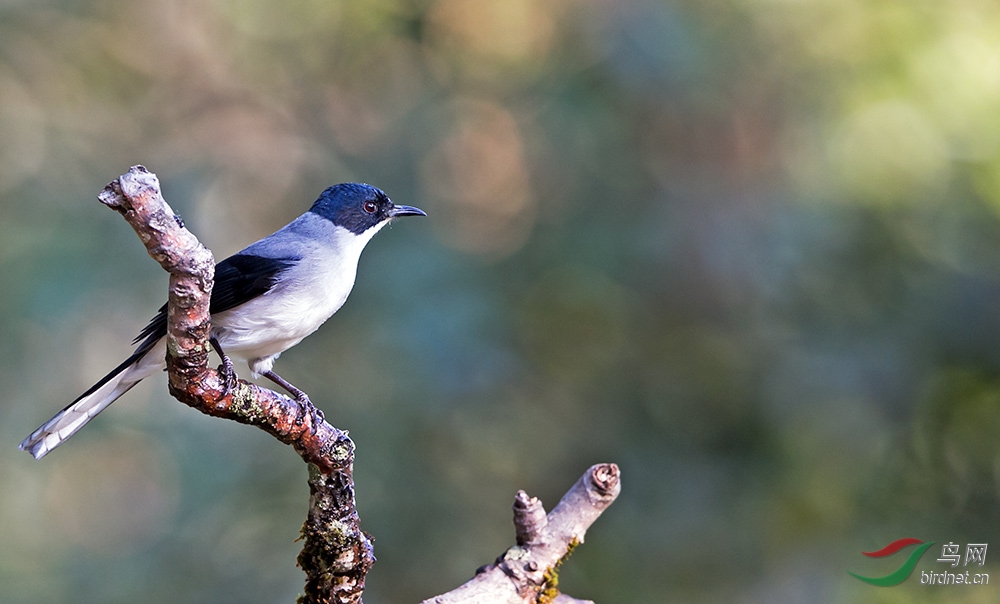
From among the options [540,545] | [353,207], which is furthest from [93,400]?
[540,545]

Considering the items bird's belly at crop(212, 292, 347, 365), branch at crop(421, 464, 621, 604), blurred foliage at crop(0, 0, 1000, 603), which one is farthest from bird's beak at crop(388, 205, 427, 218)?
branch at crop(421, 464, 621, 604)

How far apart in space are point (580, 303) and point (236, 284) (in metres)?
2.80

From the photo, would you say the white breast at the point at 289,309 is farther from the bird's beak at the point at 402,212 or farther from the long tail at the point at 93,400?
the bird's beak at the point at 402,212

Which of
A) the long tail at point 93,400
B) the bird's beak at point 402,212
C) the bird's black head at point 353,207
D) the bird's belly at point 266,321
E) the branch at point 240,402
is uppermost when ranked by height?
the bird's beak at point 402,212

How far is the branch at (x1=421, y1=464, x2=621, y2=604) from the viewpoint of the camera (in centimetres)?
326

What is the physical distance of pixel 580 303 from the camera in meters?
6.00

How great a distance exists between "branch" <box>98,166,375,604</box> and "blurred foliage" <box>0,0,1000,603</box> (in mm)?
2101

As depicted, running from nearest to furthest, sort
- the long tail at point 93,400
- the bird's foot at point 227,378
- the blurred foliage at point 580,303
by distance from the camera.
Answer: the bird's foot at point 227,378
the long tail at point 93,400
the blurred foliage at point 580,303

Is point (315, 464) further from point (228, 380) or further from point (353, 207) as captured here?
point (353, 207)

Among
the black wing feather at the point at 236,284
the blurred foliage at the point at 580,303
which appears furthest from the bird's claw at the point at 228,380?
the blurred foliage at the point at 580,303

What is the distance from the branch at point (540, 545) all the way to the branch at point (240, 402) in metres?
0.48

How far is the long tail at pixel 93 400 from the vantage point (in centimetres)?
339

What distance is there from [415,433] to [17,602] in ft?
8.00

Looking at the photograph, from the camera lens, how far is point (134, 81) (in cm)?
670
